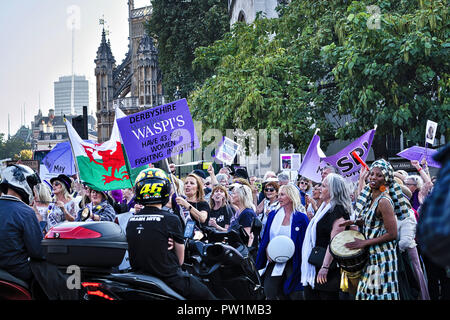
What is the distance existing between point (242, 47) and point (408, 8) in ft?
22.6

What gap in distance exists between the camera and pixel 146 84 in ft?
284

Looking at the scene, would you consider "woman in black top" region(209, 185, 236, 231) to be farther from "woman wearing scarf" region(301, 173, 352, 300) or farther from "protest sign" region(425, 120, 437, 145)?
"protest sign" region(425, 120, 437, 145)

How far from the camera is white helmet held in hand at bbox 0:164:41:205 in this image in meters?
6.46

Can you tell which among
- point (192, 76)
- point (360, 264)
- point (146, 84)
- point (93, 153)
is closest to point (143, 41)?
point (146, 84)

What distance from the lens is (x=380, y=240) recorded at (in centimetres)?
649

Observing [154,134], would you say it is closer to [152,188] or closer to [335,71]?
[152,188]

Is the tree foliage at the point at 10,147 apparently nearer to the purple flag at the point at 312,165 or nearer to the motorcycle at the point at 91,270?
the purple flag at the point at 312,165

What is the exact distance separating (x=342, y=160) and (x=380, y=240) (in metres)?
6.21

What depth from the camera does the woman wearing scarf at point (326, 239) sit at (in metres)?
7.72

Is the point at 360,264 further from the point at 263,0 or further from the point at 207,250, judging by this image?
the point at 263,0

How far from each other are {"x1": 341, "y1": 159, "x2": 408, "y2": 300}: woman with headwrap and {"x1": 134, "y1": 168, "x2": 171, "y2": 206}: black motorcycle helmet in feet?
5.81

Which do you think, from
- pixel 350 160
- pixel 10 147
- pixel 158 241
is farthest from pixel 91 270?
pixel 10 147

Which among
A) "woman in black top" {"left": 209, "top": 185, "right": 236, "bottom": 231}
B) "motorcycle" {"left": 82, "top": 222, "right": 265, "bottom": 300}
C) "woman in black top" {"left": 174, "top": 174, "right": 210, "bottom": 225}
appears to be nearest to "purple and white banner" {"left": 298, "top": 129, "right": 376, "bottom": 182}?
"woman in black top" {"left": 209, "top": 185, "right": 236, "bottom": 231}

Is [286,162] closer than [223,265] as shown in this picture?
No
